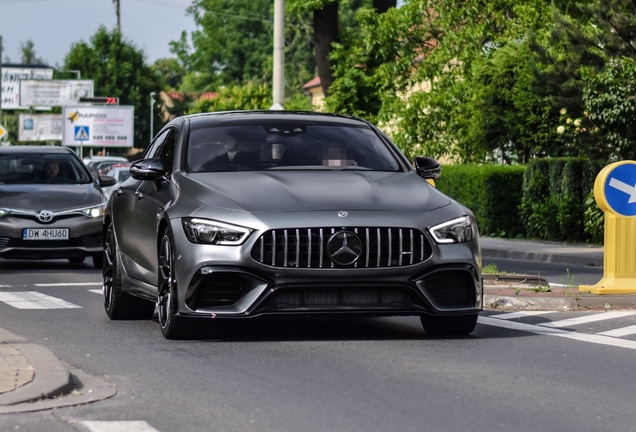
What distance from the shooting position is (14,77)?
109 metres

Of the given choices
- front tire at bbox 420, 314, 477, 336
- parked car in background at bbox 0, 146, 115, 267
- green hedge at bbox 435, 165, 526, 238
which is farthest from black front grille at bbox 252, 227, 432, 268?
green hedge at bbox 435, 165, 526, 238

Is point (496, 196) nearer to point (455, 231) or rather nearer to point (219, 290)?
point (455, 231)

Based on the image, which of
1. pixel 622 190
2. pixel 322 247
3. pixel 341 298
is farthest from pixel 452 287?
pixel 622 190

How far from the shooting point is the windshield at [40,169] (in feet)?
58.9

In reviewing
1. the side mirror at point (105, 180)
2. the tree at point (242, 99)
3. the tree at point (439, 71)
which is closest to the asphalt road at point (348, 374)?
the side mirror at point (105, 180)

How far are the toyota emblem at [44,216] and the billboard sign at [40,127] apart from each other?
81961mm

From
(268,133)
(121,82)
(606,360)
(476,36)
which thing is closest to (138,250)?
(268,133)

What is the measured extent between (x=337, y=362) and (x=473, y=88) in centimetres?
2287

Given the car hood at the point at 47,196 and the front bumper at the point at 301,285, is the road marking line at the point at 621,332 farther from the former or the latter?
the car hood at the point at 47,196

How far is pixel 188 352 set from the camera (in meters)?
8.41

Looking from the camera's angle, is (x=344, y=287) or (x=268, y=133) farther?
(x=268, y=133)

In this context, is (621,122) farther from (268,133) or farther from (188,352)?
(188,352)

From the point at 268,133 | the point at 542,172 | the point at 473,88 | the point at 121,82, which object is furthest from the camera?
the point at 121,82

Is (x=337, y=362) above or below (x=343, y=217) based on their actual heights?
below
